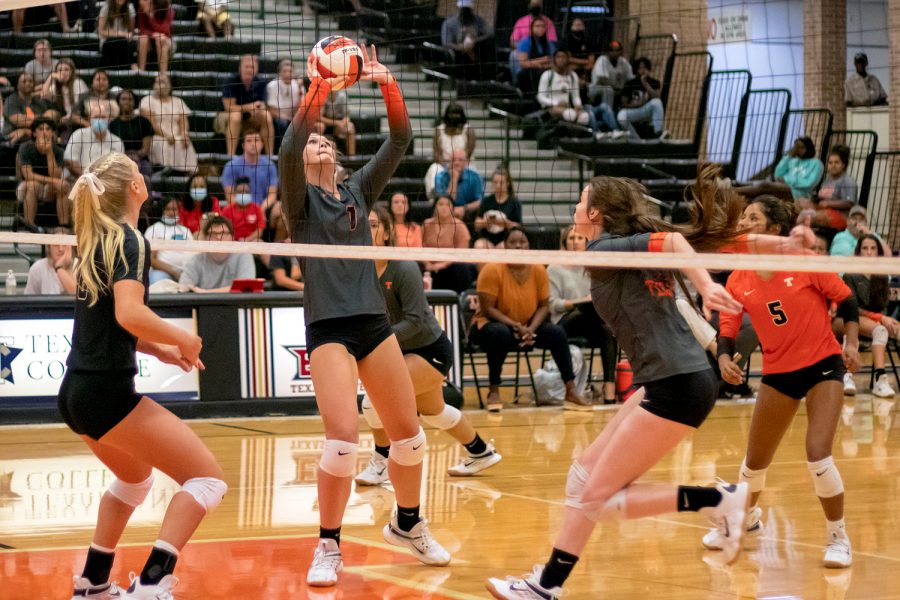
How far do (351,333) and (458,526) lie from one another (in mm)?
1677

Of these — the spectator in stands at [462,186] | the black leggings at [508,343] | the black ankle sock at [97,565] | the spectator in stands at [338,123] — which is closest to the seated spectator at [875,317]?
the black leggings at [508,343]

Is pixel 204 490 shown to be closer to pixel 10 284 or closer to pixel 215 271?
pixel 215 271

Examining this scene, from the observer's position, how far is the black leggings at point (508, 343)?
421 inches

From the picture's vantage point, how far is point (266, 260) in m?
11.3

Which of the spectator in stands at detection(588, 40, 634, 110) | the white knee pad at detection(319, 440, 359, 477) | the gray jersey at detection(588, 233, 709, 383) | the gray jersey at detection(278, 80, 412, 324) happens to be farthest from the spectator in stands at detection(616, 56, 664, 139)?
the gray jersey at detection(588, 233, 709, 383)

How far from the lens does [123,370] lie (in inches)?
174

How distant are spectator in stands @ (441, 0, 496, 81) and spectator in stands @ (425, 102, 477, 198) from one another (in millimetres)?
1634

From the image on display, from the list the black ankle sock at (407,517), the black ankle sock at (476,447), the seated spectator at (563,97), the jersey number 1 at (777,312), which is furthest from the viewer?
the seated spectator at (563,97)

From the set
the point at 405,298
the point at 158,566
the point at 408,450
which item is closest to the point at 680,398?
the point at 408,450

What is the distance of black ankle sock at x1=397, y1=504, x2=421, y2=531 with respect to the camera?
542cm

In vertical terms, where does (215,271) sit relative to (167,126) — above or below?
below

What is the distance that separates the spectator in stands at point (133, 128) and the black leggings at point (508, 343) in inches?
132

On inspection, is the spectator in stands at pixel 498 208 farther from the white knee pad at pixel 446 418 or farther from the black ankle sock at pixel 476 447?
the white knee pad at pixel 446 418

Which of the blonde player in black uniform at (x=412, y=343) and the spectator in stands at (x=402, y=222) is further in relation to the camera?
the spectator in stands at (x=402, y=222)
